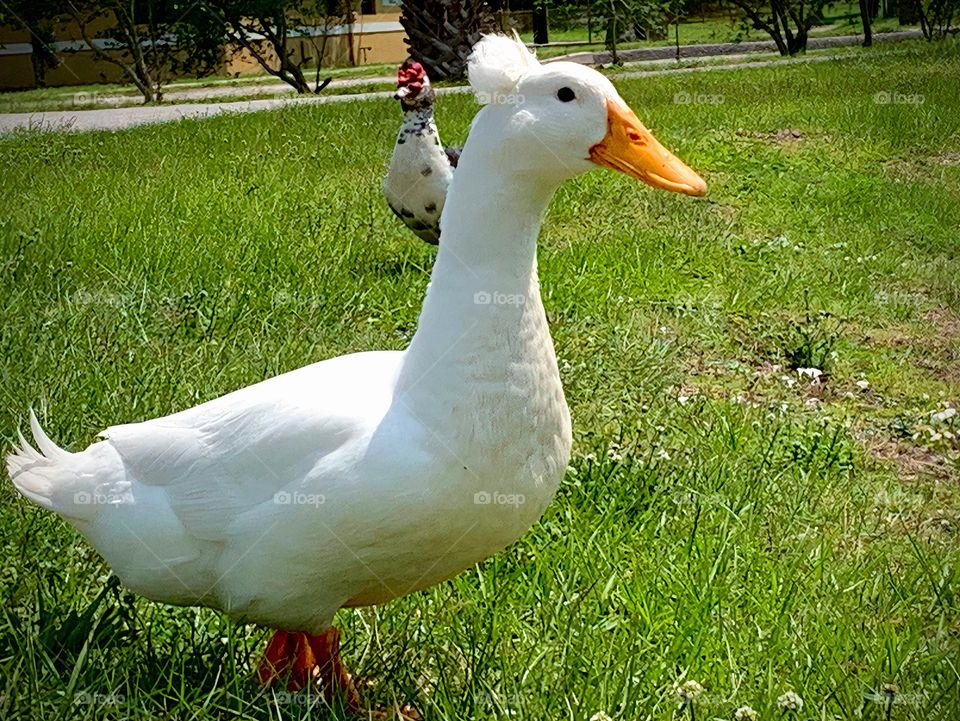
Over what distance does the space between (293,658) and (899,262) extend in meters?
5.22

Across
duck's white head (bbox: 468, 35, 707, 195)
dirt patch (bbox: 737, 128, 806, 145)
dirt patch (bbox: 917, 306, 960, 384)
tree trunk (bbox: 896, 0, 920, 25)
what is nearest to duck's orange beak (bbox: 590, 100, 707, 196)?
duck's white head (bbox: 468, 35, 707, 195)

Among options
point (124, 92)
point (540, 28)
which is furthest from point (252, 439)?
point (540, 28)

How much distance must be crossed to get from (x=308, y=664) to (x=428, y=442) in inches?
28.9

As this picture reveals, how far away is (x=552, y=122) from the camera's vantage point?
2.32 metres

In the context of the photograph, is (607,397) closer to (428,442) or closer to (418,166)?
(418,166)

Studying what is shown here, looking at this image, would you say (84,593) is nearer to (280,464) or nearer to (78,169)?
(280,464)

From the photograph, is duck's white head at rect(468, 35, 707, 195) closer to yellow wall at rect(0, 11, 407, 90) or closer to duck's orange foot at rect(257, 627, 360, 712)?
duck's orange foot at rect(257, 627, 360, 712)

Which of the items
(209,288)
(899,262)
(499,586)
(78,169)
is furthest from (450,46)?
(499,586)

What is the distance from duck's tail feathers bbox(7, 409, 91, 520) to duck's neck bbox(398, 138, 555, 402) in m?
0.86

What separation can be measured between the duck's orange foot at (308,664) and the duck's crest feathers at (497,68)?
4.11 ft

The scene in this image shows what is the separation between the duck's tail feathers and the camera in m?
2.66

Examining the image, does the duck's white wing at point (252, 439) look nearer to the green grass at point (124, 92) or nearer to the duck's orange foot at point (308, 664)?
the duck's orange foot at point (308, 664)

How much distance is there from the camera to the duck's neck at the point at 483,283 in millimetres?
2365

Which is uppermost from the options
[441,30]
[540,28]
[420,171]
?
[540,28]
